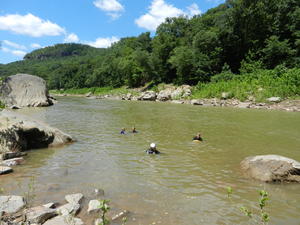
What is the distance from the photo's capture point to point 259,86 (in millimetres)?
35656

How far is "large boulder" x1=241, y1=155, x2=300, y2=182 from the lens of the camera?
7.58m

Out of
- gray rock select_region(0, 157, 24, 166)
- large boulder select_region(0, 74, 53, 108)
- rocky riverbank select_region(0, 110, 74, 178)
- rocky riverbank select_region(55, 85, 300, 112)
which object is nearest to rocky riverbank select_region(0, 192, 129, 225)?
rocky riverbank select_region(0, 110, 74, 178)

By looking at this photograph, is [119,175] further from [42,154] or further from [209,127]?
[209,127]

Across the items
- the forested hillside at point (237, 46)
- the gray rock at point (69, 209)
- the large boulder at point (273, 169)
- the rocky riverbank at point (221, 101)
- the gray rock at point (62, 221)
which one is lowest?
the gray rock at point (69, 209)

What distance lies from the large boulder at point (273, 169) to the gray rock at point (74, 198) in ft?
17.8

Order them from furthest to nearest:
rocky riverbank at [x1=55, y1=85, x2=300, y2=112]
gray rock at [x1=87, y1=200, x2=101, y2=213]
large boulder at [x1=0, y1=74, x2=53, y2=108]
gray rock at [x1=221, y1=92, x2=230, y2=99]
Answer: gray rock at [x1=221, y1=92, x2=230, y2=99], large boulder at [x1=0, y1=74, x2=53, y2=108], rocky riverbank at [x1=55, y1=85, x2=300, y2=112], gray rock at [x1=87, y1=200, x2=101, y2=213]

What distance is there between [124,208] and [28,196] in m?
2.44

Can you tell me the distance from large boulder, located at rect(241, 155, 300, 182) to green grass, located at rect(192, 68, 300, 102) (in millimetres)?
26774

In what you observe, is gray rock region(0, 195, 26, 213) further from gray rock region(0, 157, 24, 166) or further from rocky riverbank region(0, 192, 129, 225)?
gray rock region(0, 157, 24, 166)

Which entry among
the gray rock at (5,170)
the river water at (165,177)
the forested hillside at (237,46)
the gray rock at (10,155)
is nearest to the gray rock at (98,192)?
the river water at (165,177)

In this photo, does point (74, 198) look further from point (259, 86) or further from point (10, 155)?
point (259, 86)

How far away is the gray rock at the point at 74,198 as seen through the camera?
585 centimetres

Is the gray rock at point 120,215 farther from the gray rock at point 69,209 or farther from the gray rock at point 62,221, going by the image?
the gray rock at point 69,209

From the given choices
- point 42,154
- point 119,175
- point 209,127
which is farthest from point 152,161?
point 209,127
